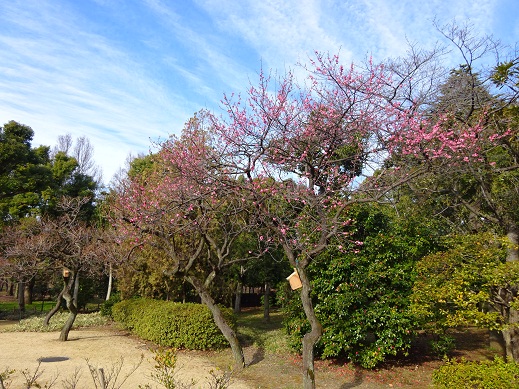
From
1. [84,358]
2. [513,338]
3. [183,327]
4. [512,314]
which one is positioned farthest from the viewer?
[183,327]

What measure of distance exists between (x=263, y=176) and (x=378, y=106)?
7.86 feet

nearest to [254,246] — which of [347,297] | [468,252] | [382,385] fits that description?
[347,297]

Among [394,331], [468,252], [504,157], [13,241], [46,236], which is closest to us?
[468,252]

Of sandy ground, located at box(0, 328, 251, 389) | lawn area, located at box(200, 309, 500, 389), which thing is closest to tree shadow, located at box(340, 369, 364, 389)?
lawn area, located at box(200, 309, 500, 389)

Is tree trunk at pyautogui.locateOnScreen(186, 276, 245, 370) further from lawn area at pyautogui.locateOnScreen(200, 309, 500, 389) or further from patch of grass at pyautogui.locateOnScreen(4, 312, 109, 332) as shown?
patch of grass at pyautogui.locateOnScreen(4, 312, 109, 332)

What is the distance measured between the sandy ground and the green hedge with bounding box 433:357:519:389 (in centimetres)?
326

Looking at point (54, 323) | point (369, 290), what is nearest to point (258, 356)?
point (369, 290)

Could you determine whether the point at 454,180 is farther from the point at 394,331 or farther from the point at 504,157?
the point at 394,331

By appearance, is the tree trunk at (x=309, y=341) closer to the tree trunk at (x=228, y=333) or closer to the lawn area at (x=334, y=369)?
the lawn area at (x=334, y=369)

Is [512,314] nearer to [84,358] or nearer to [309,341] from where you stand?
[309,341]

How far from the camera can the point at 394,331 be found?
7160 mm

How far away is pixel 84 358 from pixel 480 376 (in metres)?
7.59

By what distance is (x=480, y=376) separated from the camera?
13.9 feet

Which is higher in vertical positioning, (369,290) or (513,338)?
(369,290)
